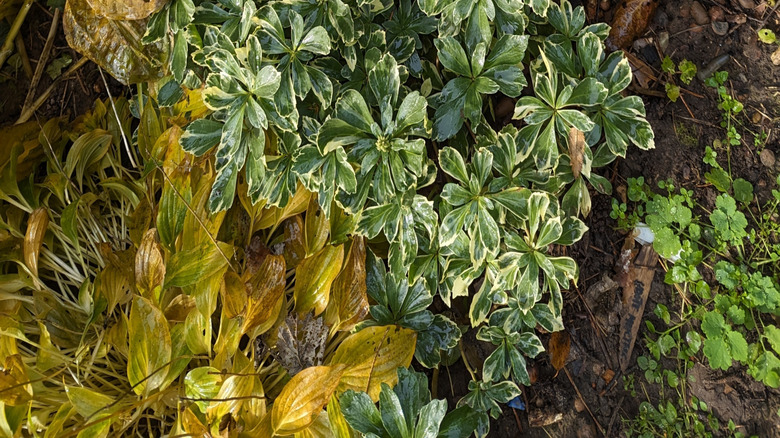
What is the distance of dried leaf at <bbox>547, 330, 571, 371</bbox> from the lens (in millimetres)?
1680

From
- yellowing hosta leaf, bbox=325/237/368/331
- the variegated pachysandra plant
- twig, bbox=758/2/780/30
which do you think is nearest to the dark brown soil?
twig, bbox=758/2/780/30

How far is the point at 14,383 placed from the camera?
1.25m

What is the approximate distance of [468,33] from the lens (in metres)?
1.22

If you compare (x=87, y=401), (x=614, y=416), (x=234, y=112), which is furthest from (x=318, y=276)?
(x=614, y=416)

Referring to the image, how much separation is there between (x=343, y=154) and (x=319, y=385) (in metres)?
0.50

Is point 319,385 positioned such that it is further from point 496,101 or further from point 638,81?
point 638,81

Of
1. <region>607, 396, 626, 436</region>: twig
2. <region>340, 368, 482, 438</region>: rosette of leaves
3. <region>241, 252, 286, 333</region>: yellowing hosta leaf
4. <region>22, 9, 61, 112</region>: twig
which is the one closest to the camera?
<region>340, 368, 482, 438</region>: rosette of leaves

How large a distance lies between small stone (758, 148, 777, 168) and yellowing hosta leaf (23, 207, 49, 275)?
6.97 feet

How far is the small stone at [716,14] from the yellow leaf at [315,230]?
1448 millimetres

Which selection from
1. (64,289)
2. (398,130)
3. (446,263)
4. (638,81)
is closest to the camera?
(398,130)

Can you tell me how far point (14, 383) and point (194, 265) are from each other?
1.52ft

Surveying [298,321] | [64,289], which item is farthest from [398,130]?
[64,289]

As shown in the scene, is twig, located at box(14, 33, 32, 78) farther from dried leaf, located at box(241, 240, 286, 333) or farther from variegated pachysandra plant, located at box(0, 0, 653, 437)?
dried leaf, located at box(241, 240, 286, 333)

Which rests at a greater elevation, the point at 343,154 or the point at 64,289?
the point at 343,154
